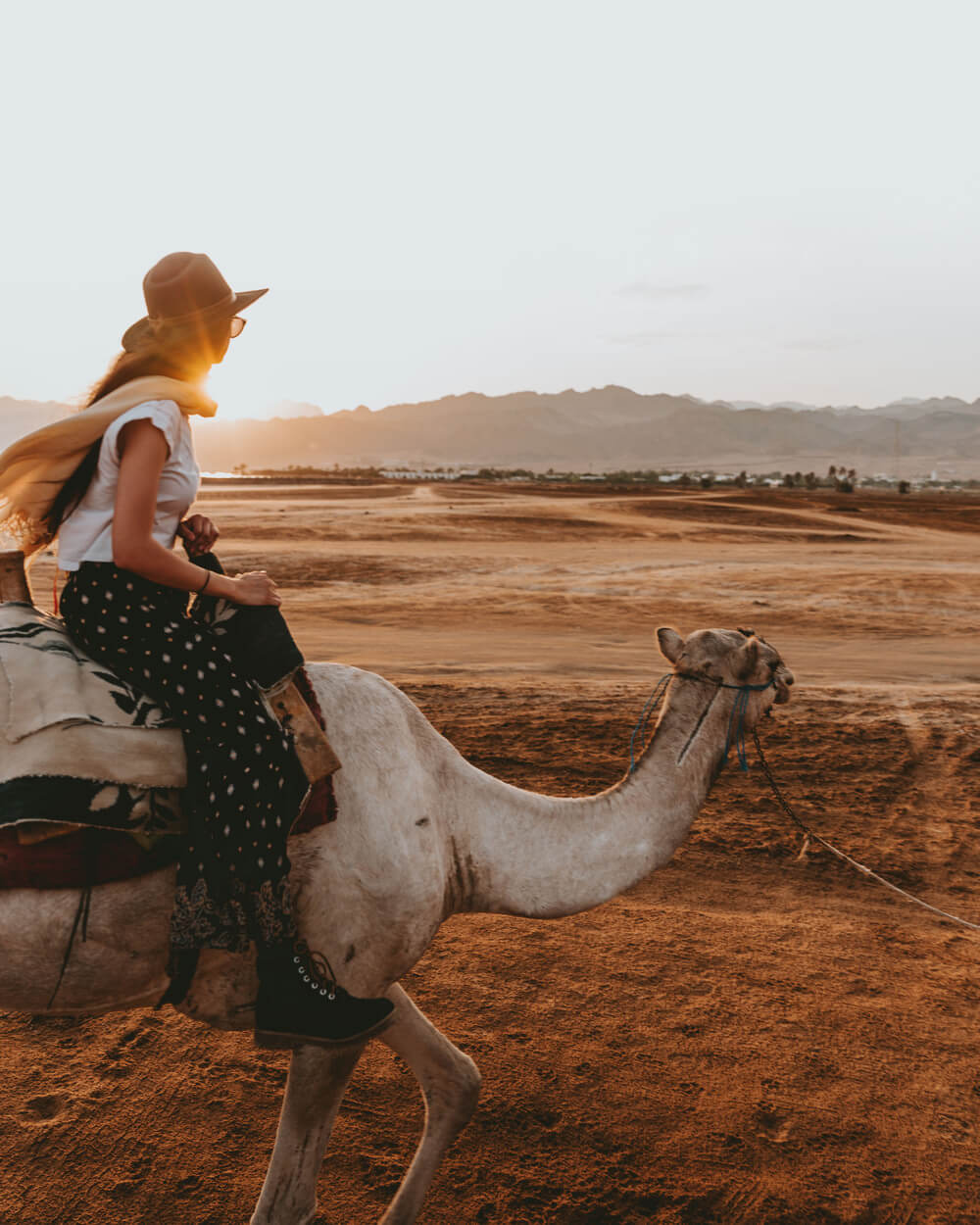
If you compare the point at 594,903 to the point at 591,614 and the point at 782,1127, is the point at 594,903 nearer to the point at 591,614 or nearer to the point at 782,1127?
the point at 782,1127

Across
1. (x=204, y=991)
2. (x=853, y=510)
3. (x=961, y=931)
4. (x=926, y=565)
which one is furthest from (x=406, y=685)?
(x=853, y=510)

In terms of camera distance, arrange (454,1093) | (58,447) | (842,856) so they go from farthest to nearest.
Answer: (842,856) < (454,1093) < (58,447)

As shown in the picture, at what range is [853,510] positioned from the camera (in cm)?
3947

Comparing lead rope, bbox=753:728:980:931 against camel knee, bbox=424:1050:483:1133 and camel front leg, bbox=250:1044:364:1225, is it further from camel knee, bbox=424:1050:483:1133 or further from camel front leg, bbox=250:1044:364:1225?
camel front leg, bbox=250:1044:364:1225

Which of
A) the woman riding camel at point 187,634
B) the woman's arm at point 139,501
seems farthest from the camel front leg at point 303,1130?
the woman's arm at point 139,501

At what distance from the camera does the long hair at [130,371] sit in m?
2.47

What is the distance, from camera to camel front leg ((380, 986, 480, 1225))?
3213 mm

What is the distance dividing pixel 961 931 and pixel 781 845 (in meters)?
1.33

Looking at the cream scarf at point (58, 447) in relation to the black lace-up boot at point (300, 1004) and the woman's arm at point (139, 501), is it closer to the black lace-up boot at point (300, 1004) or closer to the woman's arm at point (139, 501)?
the woman's arm at point (139, 501)

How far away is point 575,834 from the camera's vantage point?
3021 millimetres

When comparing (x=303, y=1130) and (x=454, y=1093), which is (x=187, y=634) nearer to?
(x=303, y=1130)

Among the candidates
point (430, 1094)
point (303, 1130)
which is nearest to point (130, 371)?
point (303, 1130)

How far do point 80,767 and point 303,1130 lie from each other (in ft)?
4.83

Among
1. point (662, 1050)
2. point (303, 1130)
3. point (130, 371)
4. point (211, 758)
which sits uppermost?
point (130, 371)
